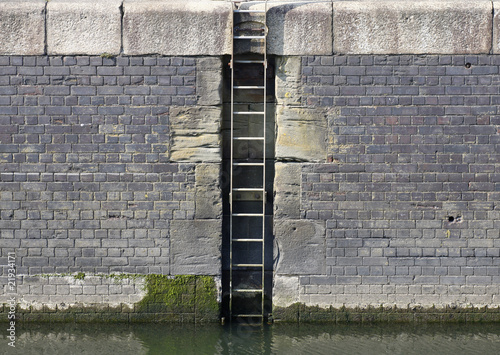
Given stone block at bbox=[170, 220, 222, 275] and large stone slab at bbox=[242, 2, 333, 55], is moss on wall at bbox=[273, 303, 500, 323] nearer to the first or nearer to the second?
stone block at bbox=[170, 220, 222, 275]

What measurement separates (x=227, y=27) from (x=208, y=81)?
0.61 m

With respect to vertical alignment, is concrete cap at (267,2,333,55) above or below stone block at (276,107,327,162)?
above

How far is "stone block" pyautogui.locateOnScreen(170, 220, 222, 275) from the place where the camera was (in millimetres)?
6059

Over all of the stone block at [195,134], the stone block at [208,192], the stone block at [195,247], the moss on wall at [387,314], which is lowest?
the moss on wall at [387,314]

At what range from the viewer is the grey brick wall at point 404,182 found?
5.96m

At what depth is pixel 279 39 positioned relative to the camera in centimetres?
590

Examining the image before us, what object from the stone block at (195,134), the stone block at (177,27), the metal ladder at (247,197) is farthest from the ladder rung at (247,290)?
the stone block at (177,27)

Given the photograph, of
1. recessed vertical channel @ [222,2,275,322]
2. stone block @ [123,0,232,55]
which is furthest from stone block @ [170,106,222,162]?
stone block @ [123,0,232,55]

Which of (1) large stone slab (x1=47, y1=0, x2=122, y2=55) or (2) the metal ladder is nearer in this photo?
(1) large stone slab (x1=47, y1=0, x2=122, y2=55)

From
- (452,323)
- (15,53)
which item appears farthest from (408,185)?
(15,53)

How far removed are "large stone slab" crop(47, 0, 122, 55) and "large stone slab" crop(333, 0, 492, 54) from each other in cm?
239

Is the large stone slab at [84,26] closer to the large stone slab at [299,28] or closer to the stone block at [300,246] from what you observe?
the large stone slab at [299,28]

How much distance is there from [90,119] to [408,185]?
3.59m

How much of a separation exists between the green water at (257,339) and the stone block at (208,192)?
128 cm
